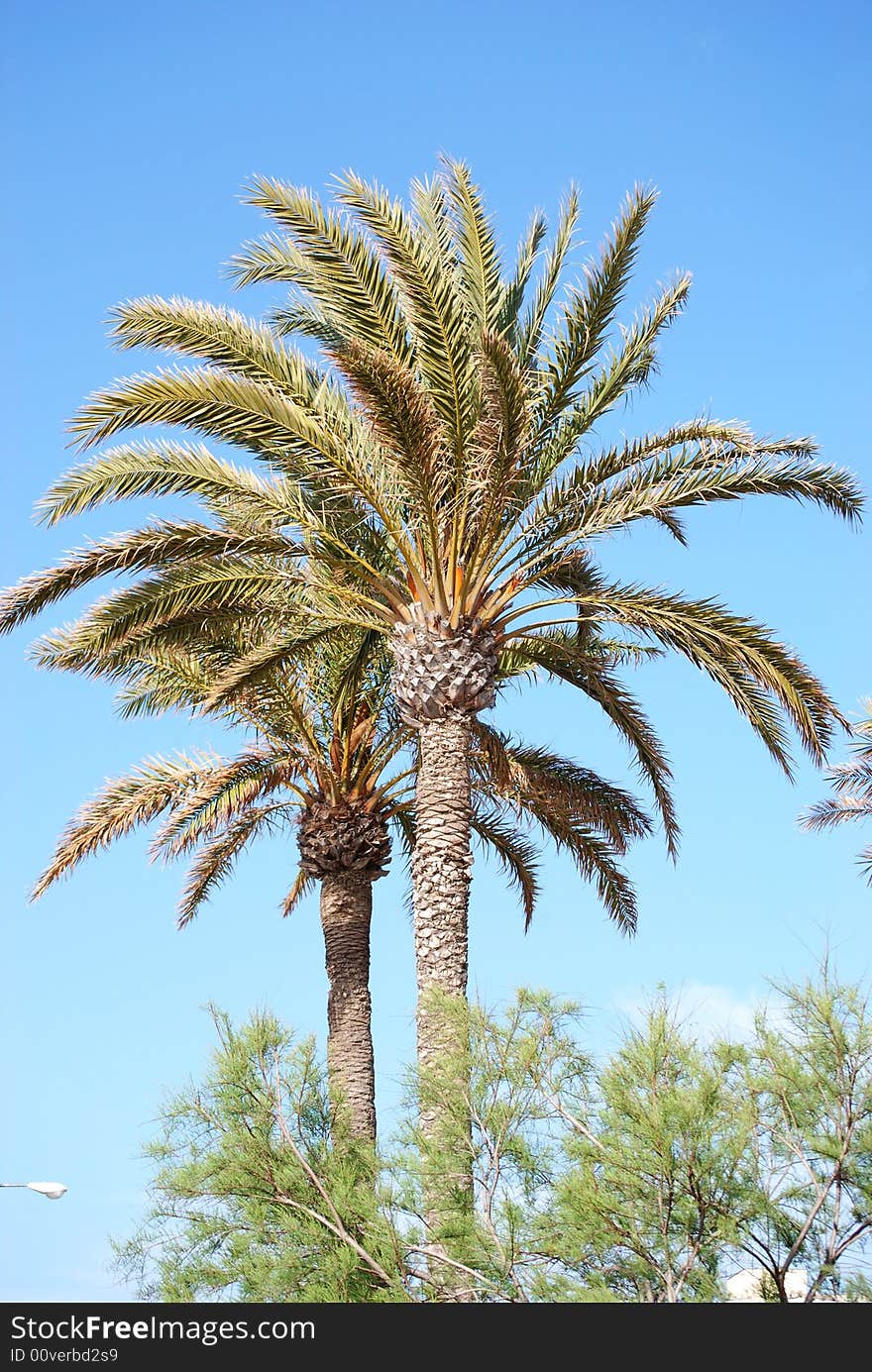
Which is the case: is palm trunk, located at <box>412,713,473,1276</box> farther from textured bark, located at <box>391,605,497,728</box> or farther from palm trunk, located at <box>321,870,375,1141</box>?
palm trunk, located at <box>321,870,375,1141</box>

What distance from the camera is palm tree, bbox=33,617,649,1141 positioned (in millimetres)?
15711

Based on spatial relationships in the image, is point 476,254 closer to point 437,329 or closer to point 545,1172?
point 437,329

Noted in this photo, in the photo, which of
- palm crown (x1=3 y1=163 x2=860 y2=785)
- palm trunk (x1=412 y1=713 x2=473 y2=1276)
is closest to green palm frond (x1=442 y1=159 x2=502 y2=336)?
palm crown (x1=3 y1=163 x2=860 y2=785)

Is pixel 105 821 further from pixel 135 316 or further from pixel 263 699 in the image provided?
pixel 135 316

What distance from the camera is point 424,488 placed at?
40.8 feet

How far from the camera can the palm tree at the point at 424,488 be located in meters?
12.5

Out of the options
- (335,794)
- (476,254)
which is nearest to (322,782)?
(335,794)

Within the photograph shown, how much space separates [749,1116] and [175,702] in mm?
10038

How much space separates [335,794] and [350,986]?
214 centimetres

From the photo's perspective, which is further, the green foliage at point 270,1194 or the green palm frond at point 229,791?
the green palm frond at point 229,791

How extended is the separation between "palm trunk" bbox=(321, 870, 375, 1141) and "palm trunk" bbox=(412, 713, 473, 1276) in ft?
11.8

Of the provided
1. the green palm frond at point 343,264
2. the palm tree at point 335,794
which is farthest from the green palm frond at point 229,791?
the green palm frond at point 343,264

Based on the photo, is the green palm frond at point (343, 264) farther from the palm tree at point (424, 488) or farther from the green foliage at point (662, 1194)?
the green foliage at point (662, 1194)

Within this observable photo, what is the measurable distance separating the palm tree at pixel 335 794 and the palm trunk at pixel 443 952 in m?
2.68
